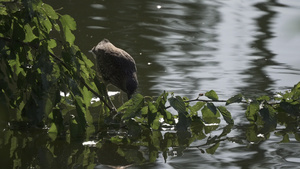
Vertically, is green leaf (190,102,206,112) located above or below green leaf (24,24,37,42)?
below

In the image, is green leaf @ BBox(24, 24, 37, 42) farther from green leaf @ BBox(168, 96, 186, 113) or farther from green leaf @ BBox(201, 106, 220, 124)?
green leaf @ BBox(201, 106, 220, 124)

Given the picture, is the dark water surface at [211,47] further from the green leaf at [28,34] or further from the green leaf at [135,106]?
the green leaf at [28,34]

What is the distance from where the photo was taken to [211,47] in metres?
10.1

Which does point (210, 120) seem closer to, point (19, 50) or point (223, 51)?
point (19, 50)

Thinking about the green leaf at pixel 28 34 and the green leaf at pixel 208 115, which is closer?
the green leaf at pixel 28 34

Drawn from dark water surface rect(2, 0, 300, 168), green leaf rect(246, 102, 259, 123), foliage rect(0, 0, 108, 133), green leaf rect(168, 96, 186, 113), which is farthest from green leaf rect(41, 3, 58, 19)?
green leaf rect(246, 102, 259, 123)

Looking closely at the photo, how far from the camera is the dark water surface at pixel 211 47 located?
616 cm

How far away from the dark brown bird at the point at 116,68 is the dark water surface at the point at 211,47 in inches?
9.3

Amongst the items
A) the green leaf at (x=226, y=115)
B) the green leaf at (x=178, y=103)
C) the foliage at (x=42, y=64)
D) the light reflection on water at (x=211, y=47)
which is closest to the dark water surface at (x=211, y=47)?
the light reflection on water at (x=211, y=47)

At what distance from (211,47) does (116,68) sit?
2355 millimetres

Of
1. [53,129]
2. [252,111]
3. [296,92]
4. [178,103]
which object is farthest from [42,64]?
[296,92]

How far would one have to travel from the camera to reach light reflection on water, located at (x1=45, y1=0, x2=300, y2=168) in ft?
20.4

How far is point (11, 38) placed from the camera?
612 cm

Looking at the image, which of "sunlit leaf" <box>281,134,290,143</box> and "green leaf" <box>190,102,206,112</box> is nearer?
"sunlit leaf" <box>281,134,290,143</box>
